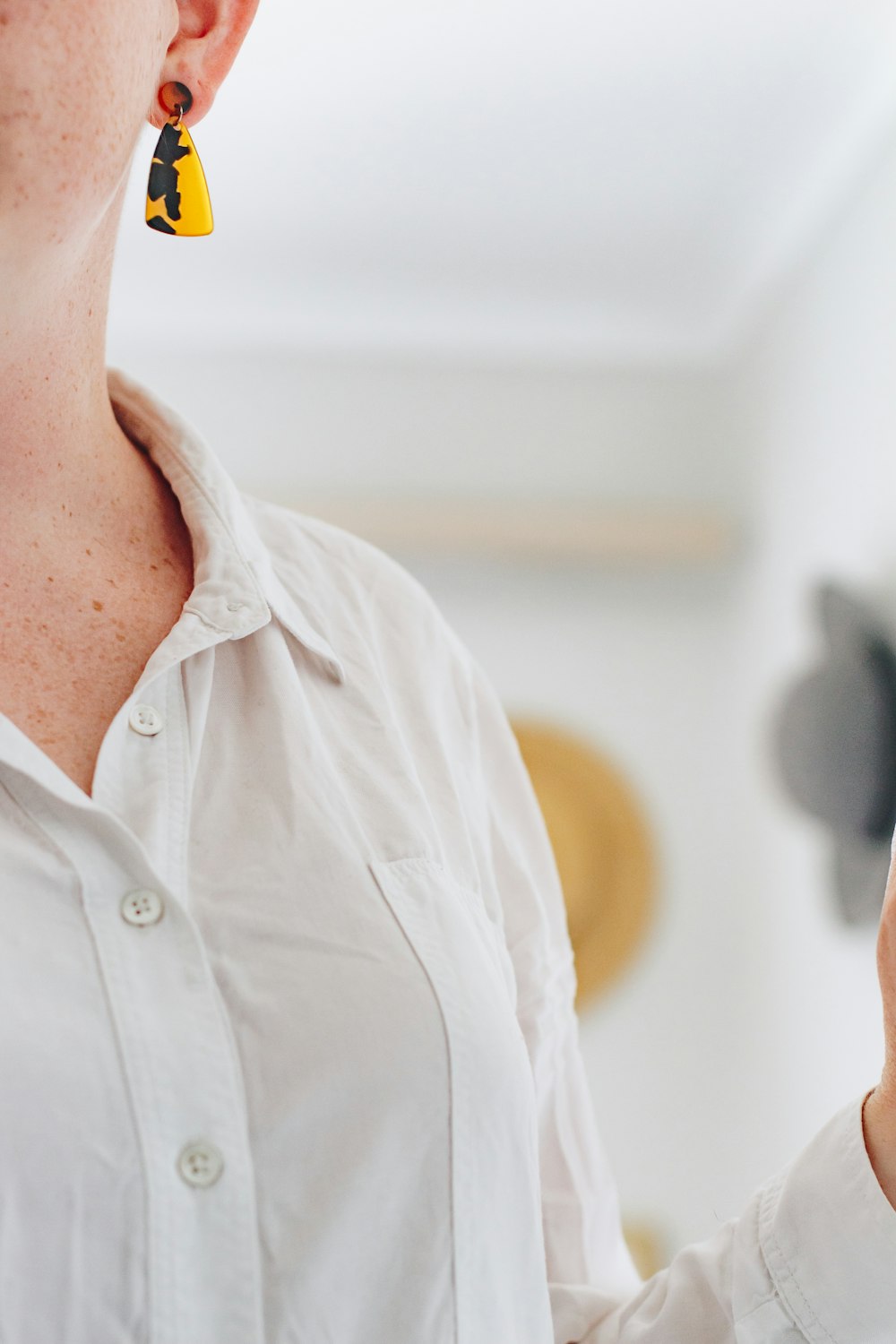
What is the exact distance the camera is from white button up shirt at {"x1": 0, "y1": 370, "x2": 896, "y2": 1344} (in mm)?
396

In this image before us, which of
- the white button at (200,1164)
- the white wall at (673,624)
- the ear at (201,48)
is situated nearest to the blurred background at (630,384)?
the white wall at (673,624)

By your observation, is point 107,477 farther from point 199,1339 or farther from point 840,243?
point 840,243

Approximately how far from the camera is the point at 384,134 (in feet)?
6.03

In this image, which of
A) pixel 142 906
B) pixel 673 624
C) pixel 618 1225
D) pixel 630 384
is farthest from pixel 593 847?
pixel 142 906

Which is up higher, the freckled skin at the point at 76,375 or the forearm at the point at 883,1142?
the freckled skin at the point at 76,375

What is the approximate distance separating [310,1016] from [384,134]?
165 centimetres

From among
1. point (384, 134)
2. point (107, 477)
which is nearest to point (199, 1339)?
point (107, 477)

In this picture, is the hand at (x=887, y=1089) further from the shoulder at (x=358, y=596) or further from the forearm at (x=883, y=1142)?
the shoulder at (x=358, y=596)

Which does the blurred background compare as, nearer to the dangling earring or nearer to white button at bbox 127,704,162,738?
the dangling earring

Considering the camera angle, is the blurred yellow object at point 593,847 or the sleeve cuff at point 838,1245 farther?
the blurred yellow object at point 593,847

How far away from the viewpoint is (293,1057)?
1.41 ft

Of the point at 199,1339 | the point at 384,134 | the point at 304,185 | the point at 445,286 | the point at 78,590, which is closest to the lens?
the point at 199,1339

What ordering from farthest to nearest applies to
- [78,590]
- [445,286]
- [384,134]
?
[445,286]
[384,134]
[78,590]

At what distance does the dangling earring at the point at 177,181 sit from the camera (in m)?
0.55
